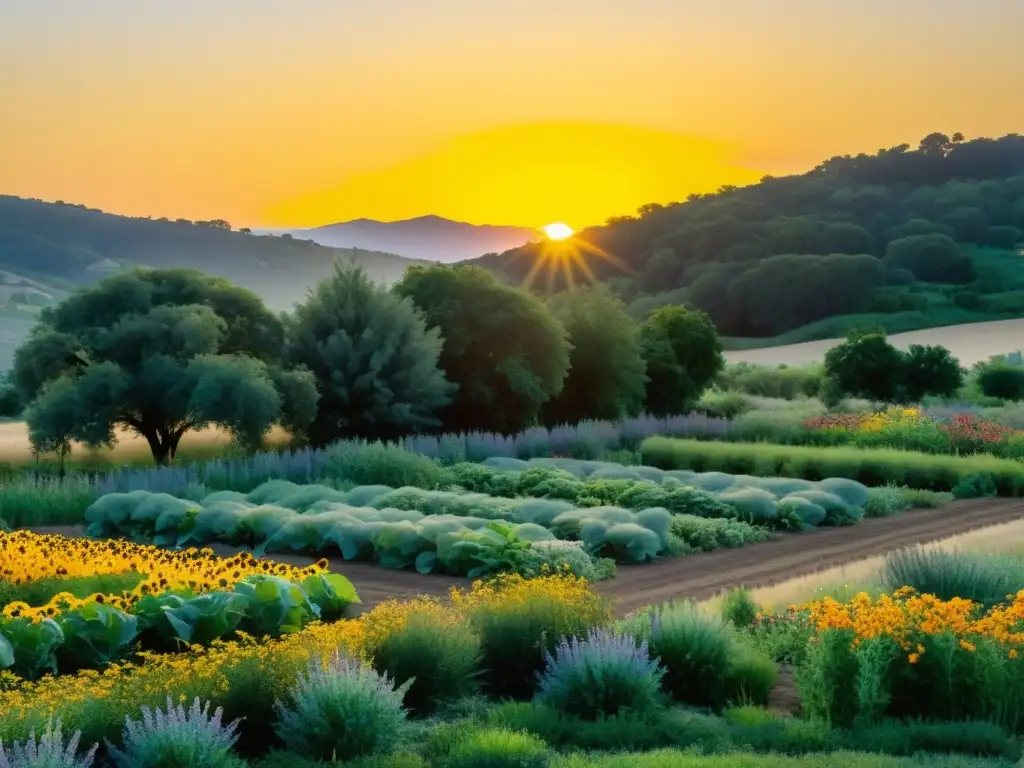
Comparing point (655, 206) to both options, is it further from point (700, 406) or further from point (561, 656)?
point (561, 656)

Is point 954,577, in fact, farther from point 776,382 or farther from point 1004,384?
point 776,382

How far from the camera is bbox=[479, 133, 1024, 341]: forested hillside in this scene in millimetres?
72000

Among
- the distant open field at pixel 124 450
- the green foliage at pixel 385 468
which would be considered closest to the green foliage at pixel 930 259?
the distant open field at pixel 124 450

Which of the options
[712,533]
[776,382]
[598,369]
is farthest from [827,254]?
[712,533]

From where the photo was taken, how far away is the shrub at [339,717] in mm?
6508

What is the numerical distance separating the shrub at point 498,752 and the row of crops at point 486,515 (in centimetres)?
525

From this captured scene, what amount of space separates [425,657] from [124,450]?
1629 centimetres

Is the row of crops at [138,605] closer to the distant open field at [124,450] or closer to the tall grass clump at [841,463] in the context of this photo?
the distant open field at [124,450]

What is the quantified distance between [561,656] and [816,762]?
186 cm

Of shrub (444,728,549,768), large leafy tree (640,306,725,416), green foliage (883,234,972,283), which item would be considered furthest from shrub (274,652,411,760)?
green foliage (883,234,972,283)

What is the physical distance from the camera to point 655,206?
90375 millimetres

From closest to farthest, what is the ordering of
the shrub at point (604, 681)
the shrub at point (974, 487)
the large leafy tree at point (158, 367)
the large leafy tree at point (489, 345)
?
the shrub at point (604, 681) < the shrub at point (974, 487) < the large leafy tree at point (158, 367) < the large leafy tree at point (489, 345)

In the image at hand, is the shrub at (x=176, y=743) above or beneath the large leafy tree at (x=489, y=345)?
beneath

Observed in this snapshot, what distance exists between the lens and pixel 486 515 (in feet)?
47.7
